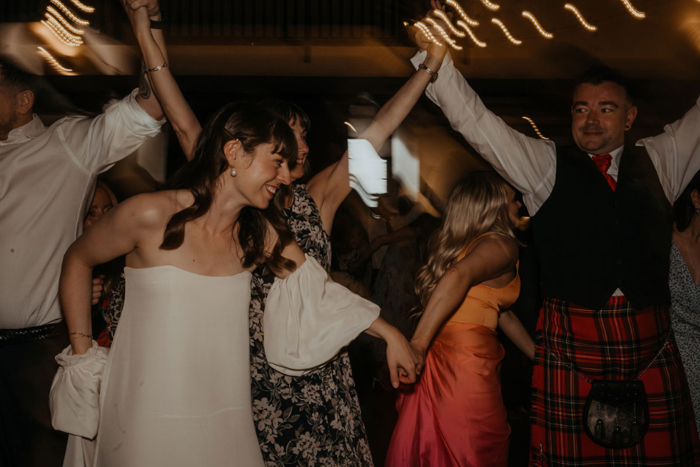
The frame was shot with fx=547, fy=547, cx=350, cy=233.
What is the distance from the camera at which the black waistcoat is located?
1.70 m

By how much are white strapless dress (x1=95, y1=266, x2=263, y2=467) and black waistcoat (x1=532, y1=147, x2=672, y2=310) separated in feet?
3.44

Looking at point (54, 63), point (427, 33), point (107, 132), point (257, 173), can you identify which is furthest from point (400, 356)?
point (54, 63)

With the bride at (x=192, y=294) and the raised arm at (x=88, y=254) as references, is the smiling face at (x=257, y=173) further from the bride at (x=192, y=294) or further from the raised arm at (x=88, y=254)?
the raised arm at (x=88, y=254)

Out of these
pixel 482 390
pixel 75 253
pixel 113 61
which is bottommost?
pixel 482 390

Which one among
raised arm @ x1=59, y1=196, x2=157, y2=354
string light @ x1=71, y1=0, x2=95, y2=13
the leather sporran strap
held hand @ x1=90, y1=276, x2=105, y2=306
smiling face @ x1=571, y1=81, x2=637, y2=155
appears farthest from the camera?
string light @ x1=71, y1=0, x2=95, y2=13

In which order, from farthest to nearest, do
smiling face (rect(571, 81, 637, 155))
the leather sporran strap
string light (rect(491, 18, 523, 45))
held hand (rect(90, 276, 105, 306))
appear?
string light (rect(491, 18, 523, 45))
held hand (rect(90, 276, 105, 306))
smiling face (rect(571, 81, 637, 155))
the leather sporran strap

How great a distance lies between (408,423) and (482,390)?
0.93 ft

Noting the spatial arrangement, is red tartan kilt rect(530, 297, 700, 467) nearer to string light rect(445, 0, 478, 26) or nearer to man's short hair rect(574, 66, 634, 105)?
man's short hair rect(574, 66, 634, 105)

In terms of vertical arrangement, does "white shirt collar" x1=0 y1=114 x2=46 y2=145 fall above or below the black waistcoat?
above

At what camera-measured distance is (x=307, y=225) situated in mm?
1725

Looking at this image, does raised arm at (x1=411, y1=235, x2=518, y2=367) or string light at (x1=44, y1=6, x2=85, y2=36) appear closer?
raised arm at (x1=411, y1=235, x2=518, y2=367)

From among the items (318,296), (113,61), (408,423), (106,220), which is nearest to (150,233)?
(106,220)

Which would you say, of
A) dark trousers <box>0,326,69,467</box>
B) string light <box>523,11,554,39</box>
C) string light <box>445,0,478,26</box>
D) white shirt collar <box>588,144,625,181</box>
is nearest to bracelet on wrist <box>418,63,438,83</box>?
string light <box>445,0,478,26</box>

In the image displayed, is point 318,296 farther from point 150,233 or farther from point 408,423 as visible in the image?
point 408,423
